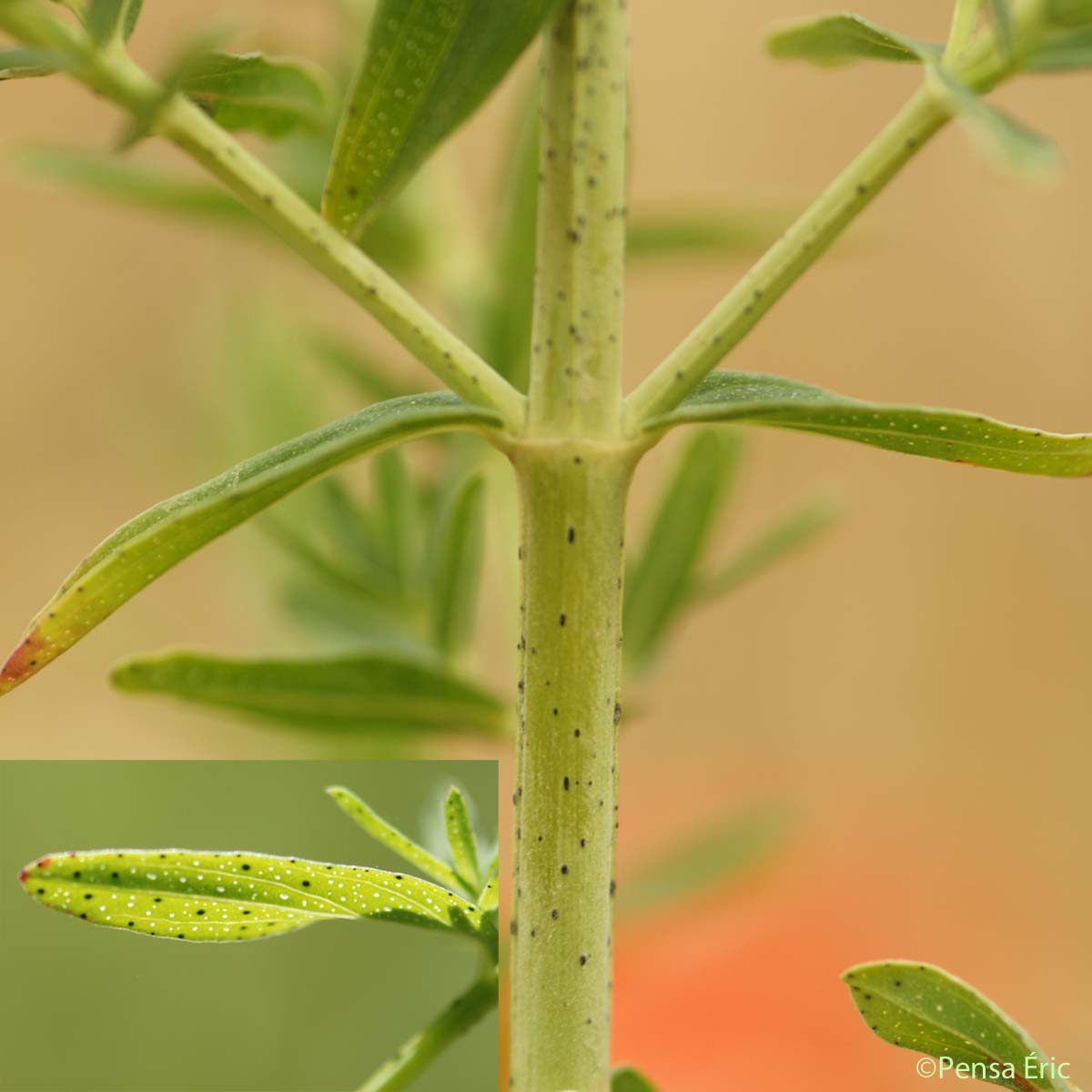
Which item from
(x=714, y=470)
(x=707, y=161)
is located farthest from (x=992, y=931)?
(x=707, y=161)

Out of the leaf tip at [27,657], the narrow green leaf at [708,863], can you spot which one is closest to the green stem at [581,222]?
the leaf tip at [27,657]

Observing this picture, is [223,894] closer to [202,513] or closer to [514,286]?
[202,513]

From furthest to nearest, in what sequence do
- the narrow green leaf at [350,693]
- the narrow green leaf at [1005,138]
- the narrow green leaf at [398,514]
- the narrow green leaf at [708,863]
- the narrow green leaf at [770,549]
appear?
1. the narrow green leaf at [708,863]
2. the narrow green leaf at [770,549]
3. the narrow green leaf at [398,514]
4. the narrow green leaf at [350,693]
5. the narrow green leaf at [1005,138]

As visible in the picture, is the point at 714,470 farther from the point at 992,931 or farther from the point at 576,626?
the point at 992,931

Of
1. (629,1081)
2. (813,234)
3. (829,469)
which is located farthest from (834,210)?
(829,469)

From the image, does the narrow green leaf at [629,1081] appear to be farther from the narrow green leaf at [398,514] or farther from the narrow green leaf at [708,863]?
the narrow green leaf at [708,863]
